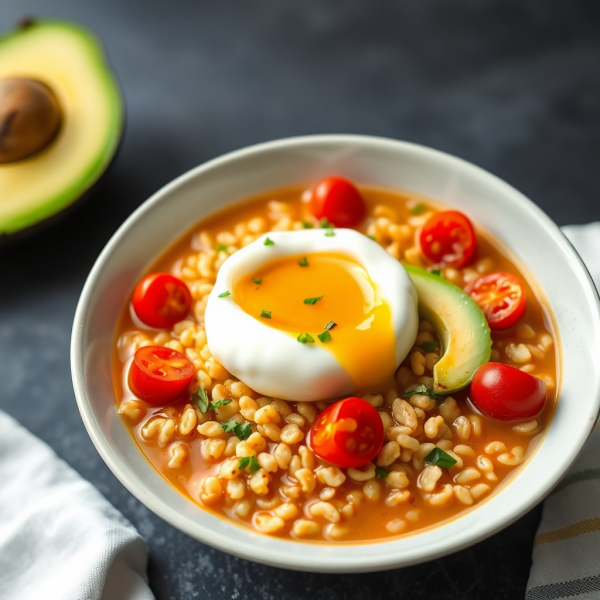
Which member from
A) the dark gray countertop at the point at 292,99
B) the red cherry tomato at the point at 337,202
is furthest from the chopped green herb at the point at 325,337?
the dark gray countertop at the point at 292,99

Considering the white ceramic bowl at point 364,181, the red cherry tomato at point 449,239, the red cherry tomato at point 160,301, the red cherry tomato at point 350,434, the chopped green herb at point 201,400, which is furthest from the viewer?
the red cherry tomato at point 449,239

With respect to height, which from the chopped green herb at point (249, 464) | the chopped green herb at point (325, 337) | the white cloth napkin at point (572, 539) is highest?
the chopped green herb at point (325, 337)

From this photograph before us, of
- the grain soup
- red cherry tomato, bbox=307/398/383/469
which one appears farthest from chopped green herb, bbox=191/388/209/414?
red cherry tomato, bbox=307/398/383/469

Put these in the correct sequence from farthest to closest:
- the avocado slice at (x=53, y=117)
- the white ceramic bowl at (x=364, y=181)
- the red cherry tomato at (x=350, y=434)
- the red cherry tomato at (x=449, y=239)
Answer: the avocado slice at (x=53, y=117), the red cherry tomato at (x=449, y=239), the red cherry tomato at (x=350, y=434), the white ceramic bowl at (x=364, y=181)

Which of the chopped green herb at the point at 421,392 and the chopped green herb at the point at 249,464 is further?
the chopped green herb at the point at 421,392

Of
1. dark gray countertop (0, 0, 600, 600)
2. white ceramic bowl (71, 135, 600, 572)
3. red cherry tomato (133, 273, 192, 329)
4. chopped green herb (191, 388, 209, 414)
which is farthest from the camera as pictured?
dark gray countertop (0, 0, 600, 600)

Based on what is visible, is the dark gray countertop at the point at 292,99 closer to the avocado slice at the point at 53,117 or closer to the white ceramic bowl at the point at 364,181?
the avocado slice at the point at 53,117

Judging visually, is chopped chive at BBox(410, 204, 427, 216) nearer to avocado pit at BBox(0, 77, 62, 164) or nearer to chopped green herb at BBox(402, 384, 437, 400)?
chopped green herb at BBox(402, 384, 437, 400)
